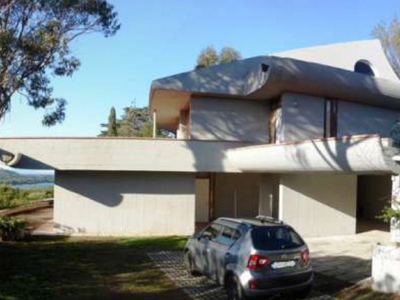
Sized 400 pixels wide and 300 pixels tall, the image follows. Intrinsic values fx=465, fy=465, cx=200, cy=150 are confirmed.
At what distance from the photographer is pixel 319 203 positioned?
1870 centimetres

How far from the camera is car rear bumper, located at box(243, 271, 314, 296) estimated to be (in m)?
8.77

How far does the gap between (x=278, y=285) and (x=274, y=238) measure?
0.90 meters

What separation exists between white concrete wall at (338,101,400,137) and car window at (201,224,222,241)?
41.6 feet

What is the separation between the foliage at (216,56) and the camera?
157 ft

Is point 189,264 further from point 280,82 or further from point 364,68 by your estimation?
point 364,68

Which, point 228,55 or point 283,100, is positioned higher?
point 228,55

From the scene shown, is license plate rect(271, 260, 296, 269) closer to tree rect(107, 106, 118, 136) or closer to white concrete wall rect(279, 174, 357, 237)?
white concrete wall rect(279, 174, 357, 237)

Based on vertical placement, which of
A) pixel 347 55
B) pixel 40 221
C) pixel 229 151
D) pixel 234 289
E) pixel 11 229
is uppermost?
pixel 347 55

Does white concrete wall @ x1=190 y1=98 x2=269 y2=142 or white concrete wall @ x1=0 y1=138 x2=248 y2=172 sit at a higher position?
white concrete wall @ x1=190 y1=98 x2=269 y2=142

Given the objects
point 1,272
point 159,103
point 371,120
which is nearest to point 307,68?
point 371,120

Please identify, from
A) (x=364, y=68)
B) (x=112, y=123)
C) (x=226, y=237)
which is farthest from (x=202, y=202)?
(x=112, y=123)

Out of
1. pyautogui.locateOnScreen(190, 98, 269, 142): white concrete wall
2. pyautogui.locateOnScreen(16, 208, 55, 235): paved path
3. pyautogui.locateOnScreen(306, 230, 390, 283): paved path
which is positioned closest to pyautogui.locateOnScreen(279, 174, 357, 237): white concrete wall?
pyautogui.locateOnScreen(306, 230, 390, 283): paved path

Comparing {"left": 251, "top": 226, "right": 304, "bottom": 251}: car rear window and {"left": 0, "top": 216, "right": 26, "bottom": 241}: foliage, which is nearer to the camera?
{"left": 251, "top": 226, "right": 304, "bottom": 251}: car rear window

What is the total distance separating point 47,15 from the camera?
1847 centimetres
